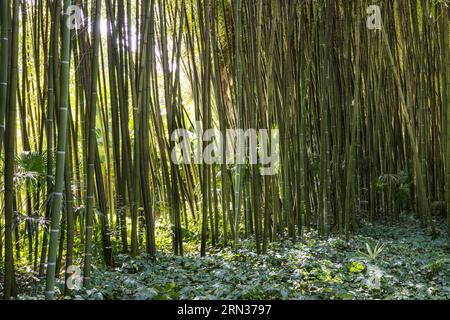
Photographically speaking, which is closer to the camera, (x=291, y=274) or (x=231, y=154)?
(x=291, y=274)

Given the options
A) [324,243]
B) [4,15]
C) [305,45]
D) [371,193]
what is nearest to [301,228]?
[324,243]

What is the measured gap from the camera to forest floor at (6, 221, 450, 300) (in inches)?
121

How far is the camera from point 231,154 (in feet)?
19.3

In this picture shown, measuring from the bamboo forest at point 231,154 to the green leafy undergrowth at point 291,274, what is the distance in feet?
0.05

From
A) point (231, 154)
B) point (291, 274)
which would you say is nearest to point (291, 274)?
point (291, 274)

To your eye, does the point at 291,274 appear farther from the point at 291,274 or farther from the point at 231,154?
the point at 231,154

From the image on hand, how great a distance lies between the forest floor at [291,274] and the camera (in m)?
3.07

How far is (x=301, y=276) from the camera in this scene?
136 inches

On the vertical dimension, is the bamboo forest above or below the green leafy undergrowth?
above

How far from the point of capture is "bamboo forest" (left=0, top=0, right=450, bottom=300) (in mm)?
3109

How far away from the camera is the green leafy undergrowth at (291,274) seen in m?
3.07

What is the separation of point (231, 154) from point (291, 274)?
2.51 meters

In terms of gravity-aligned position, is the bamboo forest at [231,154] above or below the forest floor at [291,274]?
above
